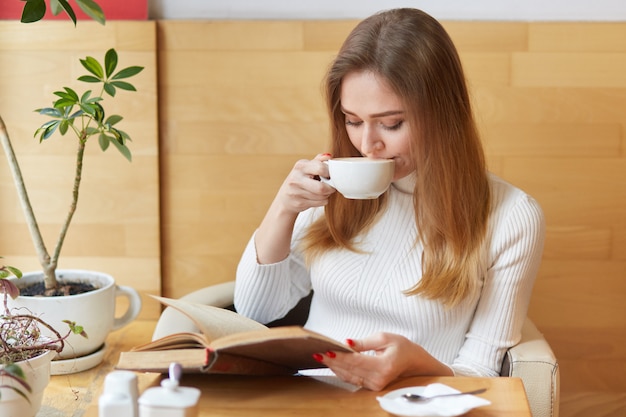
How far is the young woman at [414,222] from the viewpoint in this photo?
4.71 ft

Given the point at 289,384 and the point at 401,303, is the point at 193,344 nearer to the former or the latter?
the point at 289,384

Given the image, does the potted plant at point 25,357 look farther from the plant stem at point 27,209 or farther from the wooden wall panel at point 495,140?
the wooden wall panel at point 495,140

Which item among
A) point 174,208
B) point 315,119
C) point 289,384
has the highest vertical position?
point 315,119

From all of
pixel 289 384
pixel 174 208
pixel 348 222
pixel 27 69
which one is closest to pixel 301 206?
pixel 348 222

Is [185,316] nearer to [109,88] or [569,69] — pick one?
[109,88]

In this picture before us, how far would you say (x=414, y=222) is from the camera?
1601 mm

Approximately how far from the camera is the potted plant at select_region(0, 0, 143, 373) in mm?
1582

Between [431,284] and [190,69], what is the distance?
82 centimetres

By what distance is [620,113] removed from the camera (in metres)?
1.91

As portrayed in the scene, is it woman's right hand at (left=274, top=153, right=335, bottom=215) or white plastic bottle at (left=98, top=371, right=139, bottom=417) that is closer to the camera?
white plastic bottle at (left=98, top=371, right=139, bottom=417)

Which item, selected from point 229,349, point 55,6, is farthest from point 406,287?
point 55,6

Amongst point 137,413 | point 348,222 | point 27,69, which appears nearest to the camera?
point 137,413

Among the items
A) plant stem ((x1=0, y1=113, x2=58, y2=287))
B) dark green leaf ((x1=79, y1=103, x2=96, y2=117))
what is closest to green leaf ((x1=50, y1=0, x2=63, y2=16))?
dark green leaf ((x1=79, y1=103, x2=96, y2=117))

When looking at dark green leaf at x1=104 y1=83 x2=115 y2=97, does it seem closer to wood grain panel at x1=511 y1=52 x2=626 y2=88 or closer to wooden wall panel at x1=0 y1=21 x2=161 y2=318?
wooden wall panel at x1=0 y1=21 x2=161 y2=318
